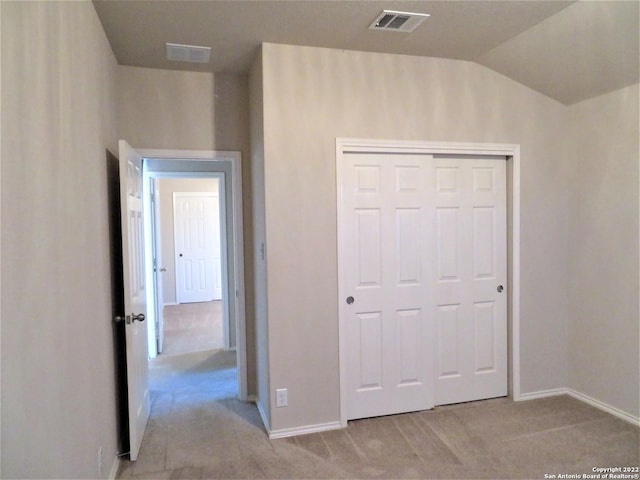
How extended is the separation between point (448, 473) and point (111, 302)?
7.38ft

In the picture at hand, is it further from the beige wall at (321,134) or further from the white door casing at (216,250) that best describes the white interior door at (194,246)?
the beige wall at (321,134)

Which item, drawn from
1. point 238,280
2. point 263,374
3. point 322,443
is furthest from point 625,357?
point 238,280

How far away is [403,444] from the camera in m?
2.72

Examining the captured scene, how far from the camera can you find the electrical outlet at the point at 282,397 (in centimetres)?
283

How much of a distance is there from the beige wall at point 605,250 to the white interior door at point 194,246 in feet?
21.6

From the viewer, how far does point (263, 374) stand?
3080 mm

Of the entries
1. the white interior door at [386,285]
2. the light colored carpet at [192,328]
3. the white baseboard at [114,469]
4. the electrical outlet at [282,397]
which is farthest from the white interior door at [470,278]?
the light colored carpet at [192,328]

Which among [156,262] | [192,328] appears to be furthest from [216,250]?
[156,262]

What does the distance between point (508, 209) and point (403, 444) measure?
197 cm

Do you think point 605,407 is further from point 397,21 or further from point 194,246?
point 194,246

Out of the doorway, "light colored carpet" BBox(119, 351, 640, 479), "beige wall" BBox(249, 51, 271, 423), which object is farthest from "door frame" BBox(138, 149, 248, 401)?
the doorway

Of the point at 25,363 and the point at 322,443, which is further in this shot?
the point at 322,443

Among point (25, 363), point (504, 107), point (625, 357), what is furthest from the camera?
point (504, 107)

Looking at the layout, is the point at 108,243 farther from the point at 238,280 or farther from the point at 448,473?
the point at 448,473
